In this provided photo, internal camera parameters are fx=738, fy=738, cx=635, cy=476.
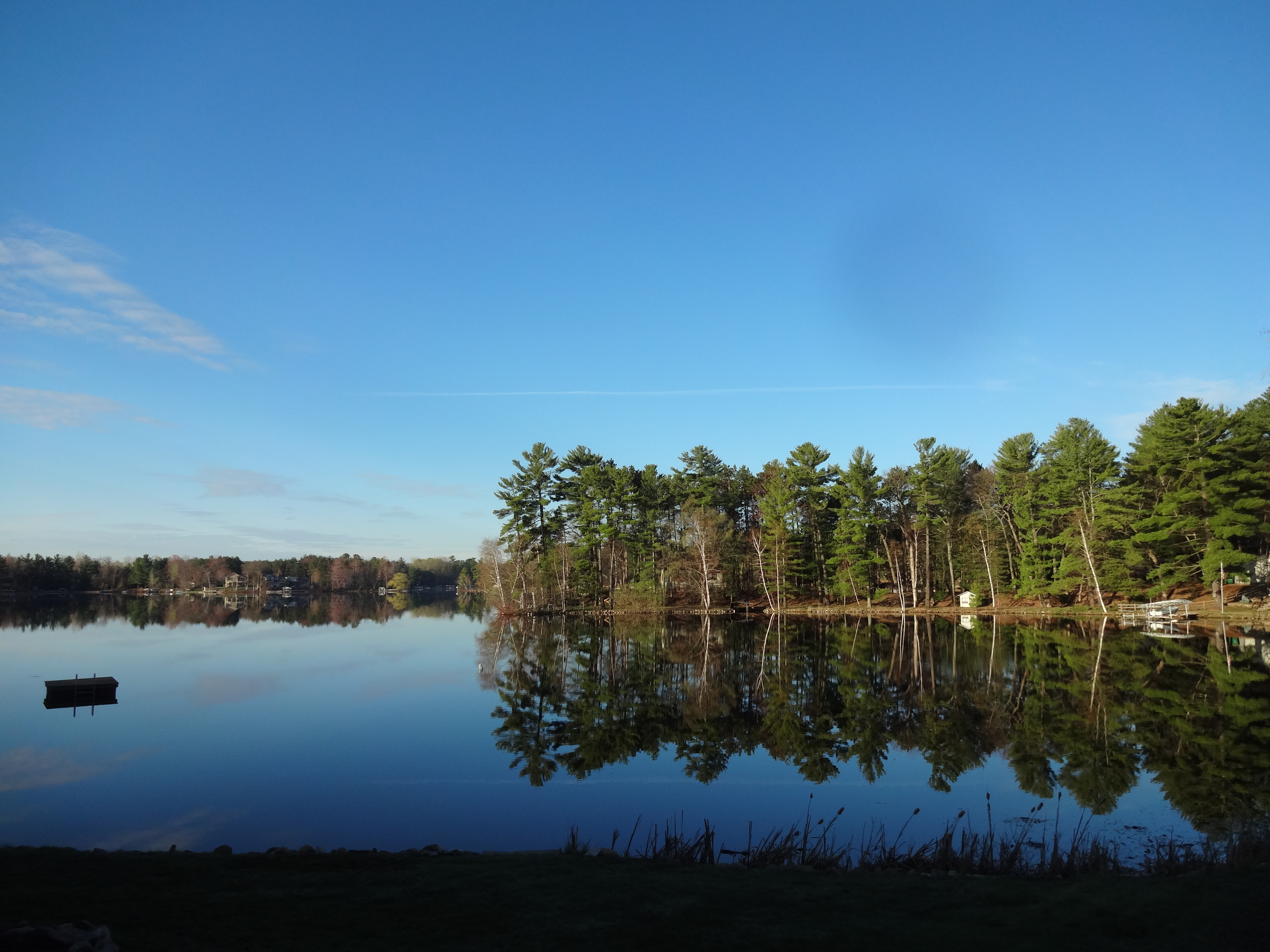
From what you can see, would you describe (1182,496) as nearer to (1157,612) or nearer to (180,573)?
(1157,612)

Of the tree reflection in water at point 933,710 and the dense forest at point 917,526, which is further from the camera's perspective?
the dense forest at point 917,526

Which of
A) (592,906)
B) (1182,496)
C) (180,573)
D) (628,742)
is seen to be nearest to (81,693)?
(628,742)

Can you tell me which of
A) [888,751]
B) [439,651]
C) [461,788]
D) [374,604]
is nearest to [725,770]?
[888,751]

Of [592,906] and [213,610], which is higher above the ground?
[592,906]

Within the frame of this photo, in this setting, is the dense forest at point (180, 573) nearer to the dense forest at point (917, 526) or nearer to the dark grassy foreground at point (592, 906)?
the dense forest at point (917, 526)

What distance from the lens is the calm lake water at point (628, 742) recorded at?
12047 millimetres

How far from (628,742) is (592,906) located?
35.8 feet

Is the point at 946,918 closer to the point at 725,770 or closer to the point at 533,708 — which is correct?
the point at 725,770

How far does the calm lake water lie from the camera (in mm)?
12047

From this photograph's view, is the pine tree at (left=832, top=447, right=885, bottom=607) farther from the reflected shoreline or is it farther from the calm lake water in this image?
the reflected shoreline

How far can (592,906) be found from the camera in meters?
6.81

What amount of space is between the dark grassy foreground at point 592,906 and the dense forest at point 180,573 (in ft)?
504

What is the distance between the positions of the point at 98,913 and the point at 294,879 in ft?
5.47

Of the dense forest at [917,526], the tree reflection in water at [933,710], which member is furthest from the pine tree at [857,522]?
the tree reflection in water at [933,710]
